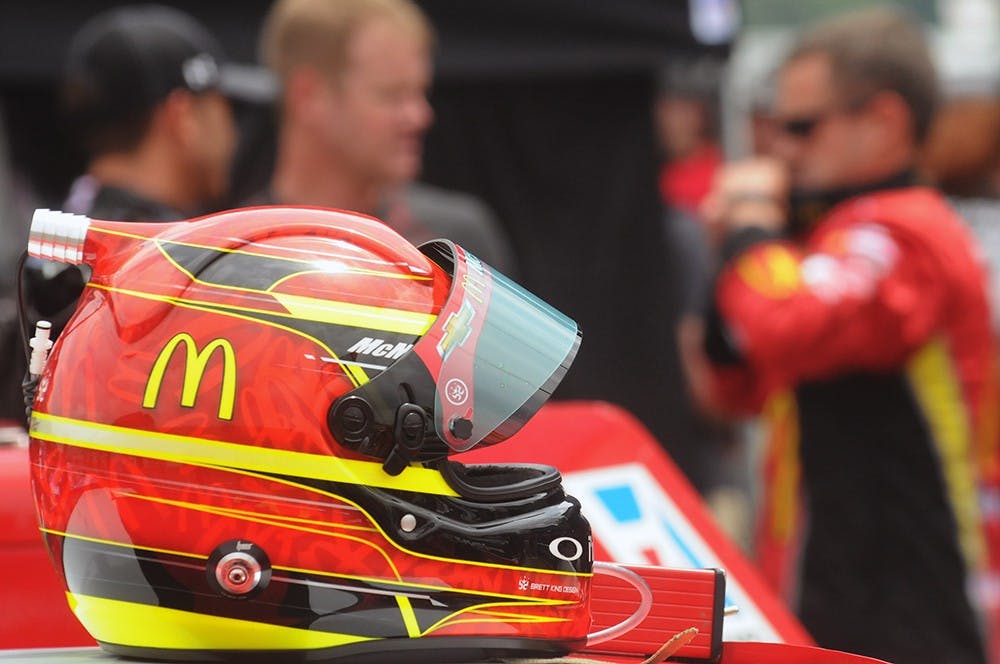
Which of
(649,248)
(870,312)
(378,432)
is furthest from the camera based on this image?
(649,248)

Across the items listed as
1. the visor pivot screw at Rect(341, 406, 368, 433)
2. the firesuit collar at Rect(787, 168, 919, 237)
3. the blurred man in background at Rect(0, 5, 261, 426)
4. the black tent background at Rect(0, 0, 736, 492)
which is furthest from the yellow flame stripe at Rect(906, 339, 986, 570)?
the visor pivot screw at Rect(341, 406, 368, 433)

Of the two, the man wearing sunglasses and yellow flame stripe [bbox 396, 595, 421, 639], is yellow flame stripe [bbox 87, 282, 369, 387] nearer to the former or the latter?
yellow flame stripe [bbox 396, 595, 421, 639]

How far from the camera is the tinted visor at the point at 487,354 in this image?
4.51ft

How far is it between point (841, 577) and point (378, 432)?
6.70 feet

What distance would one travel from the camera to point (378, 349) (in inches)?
53.9

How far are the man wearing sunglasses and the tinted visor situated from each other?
1642 millimetres

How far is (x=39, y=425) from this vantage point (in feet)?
4.76

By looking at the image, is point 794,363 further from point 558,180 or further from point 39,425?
point 39,425

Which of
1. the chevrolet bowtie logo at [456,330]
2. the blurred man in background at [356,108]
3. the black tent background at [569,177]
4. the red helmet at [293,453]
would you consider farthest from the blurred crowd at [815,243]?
the chevrolet bowtie logo at [456,330]

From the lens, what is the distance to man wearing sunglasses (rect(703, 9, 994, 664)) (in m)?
3.07

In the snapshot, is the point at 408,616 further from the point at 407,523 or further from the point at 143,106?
the point at 143,106

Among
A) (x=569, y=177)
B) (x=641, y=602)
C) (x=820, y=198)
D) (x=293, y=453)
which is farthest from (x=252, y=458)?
(x=569, y=177)

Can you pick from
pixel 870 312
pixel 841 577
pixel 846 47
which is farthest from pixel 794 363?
pixel 846 47

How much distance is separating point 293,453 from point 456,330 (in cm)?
20
